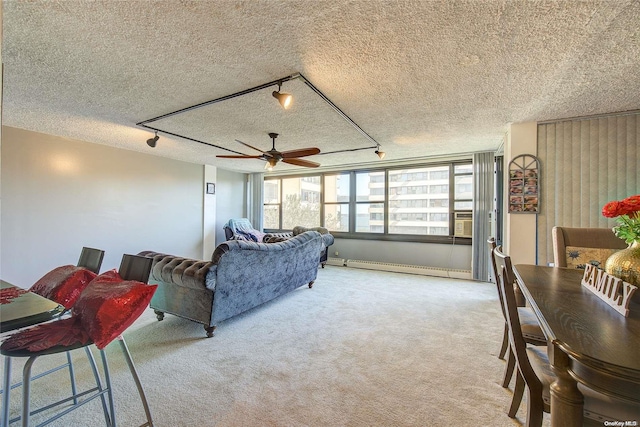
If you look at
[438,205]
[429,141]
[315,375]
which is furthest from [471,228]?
[315,375]

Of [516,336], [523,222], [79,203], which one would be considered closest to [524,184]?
[523,222]

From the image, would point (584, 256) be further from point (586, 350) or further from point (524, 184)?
point (586, 350)

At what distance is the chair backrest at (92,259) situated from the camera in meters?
1.91

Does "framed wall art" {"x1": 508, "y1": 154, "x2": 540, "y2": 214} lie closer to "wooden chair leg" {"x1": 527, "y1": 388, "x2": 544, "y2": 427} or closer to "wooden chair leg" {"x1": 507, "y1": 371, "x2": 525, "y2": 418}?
"wooden chair leg" {"x1": 507, "y1": 371, "x2": 525, "y2": 418}

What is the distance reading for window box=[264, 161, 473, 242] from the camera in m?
5.32

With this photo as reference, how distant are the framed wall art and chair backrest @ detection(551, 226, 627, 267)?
109cm

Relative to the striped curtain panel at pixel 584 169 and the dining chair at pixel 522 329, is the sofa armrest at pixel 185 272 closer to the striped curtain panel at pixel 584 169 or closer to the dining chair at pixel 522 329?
the dining chair at pixel 522 329

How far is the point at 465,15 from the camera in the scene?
157 cm

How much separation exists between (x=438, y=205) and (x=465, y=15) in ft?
13.9

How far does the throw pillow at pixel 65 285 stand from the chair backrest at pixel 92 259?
240 mm

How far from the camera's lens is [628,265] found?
1.31 meters

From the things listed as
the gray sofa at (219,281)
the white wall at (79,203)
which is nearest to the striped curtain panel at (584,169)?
the gray sofa at (219,281)

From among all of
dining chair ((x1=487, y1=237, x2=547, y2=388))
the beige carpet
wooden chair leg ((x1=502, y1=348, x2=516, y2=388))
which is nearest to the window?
the beige carpet

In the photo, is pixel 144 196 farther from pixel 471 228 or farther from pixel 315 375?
pixel 471 228
